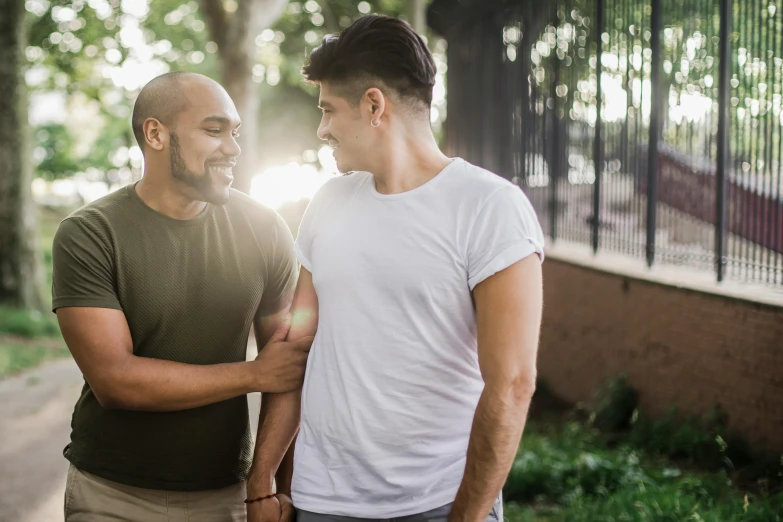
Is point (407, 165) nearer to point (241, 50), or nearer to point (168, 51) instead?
point (241, 50)

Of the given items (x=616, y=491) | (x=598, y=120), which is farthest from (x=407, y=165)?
(x=598, y=120)

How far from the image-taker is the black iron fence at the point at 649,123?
6.63 metres

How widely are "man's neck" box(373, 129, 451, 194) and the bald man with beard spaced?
585mm

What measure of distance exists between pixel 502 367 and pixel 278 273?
1.06m

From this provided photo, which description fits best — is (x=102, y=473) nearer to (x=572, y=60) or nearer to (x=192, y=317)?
(x=192, y=317)

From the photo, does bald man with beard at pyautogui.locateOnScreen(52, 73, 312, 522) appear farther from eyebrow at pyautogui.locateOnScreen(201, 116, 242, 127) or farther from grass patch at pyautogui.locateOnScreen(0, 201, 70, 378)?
grass patch at pyautogui.locateOnScreen(0, 201, 70, 378)

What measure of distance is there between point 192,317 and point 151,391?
0.89 ft

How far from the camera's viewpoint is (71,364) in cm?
1225

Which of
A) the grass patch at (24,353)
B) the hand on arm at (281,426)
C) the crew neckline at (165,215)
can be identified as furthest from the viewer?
the grass patch at (24,353)

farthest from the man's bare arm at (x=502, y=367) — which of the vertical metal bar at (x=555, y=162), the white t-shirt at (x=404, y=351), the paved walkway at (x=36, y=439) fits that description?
the vertical metal bar at (x=555, y=162)

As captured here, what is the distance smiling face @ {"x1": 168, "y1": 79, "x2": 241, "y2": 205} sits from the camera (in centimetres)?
297

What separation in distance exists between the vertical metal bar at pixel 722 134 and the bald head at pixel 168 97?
494cm

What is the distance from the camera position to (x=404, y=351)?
2531 mm

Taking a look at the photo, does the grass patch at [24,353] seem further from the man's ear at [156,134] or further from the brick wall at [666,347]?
the man's ear at [156,134]
